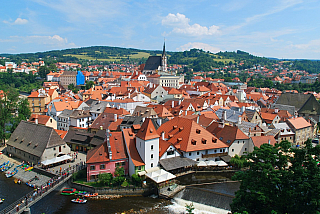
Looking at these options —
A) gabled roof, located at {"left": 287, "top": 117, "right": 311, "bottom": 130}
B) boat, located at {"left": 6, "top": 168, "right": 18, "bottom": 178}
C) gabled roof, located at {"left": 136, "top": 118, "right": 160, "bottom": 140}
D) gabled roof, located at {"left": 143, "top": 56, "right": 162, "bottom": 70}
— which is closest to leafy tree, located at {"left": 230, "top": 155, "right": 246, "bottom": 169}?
gabled roof, located at {"left": 136, "top": 118, "right": 160, "bottom": 140}

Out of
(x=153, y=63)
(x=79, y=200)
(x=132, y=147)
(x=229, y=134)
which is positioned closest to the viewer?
(x=79, y=200)

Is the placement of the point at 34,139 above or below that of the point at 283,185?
below

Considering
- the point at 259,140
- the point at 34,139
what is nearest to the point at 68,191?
the point at 34,139

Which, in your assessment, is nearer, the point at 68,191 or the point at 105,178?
the point at 105,178

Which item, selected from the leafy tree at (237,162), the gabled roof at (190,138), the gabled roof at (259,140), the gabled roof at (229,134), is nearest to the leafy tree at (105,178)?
the gabled roof at (190,138)

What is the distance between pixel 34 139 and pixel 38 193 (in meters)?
18.7

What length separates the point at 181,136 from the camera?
45.7m

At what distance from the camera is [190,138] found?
1735 inches

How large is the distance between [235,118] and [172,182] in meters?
27.1

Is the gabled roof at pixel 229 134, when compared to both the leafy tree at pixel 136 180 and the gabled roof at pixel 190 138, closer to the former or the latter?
the gabled roof at pixel 190 138

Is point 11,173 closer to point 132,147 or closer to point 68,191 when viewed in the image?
point 68,191

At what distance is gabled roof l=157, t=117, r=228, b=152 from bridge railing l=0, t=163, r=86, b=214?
1608cm

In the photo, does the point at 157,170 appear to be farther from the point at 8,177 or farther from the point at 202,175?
the point at 8,177

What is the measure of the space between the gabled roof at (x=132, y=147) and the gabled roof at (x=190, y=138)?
740cm
